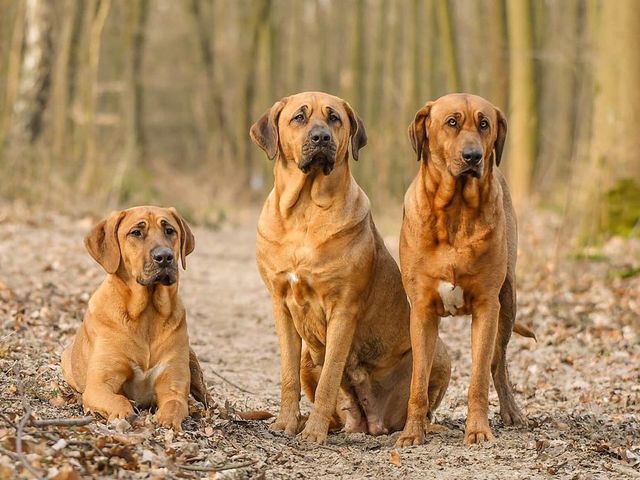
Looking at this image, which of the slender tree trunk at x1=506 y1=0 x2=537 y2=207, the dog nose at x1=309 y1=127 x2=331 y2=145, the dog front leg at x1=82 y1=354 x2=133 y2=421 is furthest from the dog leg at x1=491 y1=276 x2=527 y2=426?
the slender tree trunk at x1=506 y1=0 x2=537 y2=207

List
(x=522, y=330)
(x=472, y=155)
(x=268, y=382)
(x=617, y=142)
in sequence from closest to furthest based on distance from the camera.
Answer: (x=472, y=155)
(x=522, y=330)
(x=268, y=382)
(x=617, y=142)

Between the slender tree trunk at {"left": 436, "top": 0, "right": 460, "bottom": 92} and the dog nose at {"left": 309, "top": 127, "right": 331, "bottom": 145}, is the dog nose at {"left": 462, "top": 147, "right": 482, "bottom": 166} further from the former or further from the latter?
the slender tree trunk at {"left": 436, "top": 0, "right": 460, "bottom": 92}

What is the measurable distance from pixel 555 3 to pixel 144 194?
742 inches

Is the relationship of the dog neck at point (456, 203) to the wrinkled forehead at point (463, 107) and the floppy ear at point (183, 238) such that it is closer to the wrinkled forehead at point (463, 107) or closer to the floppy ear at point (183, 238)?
the wrinkled forehead at point (463, 107)

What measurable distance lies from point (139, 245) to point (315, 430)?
150cm

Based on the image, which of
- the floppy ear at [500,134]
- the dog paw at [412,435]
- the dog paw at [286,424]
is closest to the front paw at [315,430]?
the dog paw at [286,424]

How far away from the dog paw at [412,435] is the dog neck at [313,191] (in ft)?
4.51

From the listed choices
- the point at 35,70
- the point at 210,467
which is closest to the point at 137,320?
the point at 210,467

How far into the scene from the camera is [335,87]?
120 feet

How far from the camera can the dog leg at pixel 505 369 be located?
637 cm

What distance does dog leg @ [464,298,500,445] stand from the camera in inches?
232

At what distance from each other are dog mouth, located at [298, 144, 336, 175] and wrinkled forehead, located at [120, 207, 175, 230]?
864 millimetres

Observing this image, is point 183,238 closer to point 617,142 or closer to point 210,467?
point 210,467

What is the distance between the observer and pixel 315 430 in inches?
236
